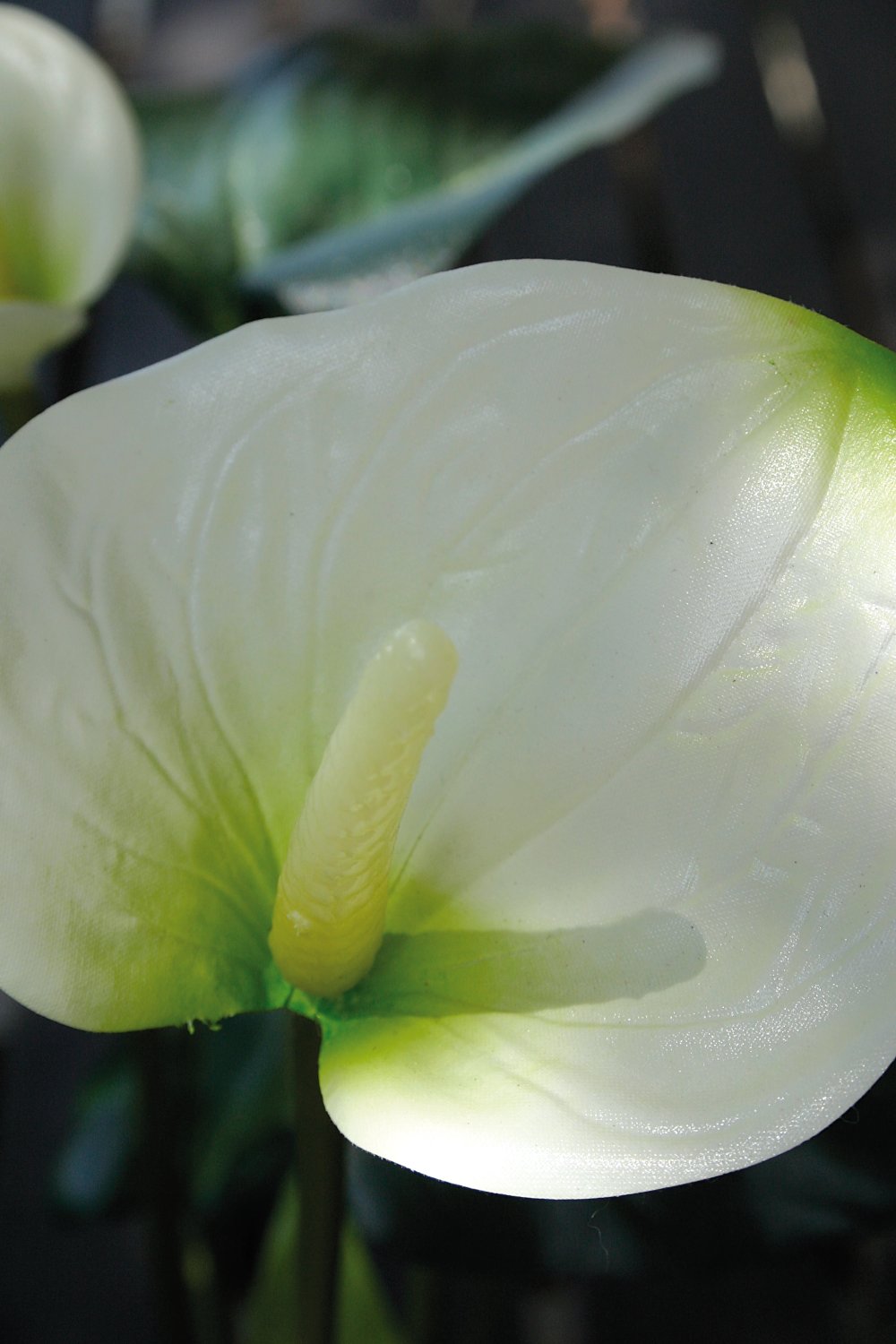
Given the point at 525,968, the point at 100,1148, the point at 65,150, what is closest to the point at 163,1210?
the point at 100,1148

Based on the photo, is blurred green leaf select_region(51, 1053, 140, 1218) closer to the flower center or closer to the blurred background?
the blurred background

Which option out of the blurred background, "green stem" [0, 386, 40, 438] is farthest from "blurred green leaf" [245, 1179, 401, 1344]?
"green stem" [0, 386, 40, 438]

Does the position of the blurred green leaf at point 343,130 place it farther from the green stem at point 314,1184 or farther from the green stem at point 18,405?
the green stem at point 314,1184

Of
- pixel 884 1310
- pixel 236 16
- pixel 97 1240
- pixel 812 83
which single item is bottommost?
pixel 97 1240

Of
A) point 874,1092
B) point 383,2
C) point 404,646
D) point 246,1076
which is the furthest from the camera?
point 383,2

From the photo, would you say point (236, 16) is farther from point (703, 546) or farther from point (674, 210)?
point (703, 546)

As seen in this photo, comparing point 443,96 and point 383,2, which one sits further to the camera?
point 383,2

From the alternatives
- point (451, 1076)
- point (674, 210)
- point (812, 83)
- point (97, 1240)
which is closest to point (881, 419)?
point (451, 1076)
